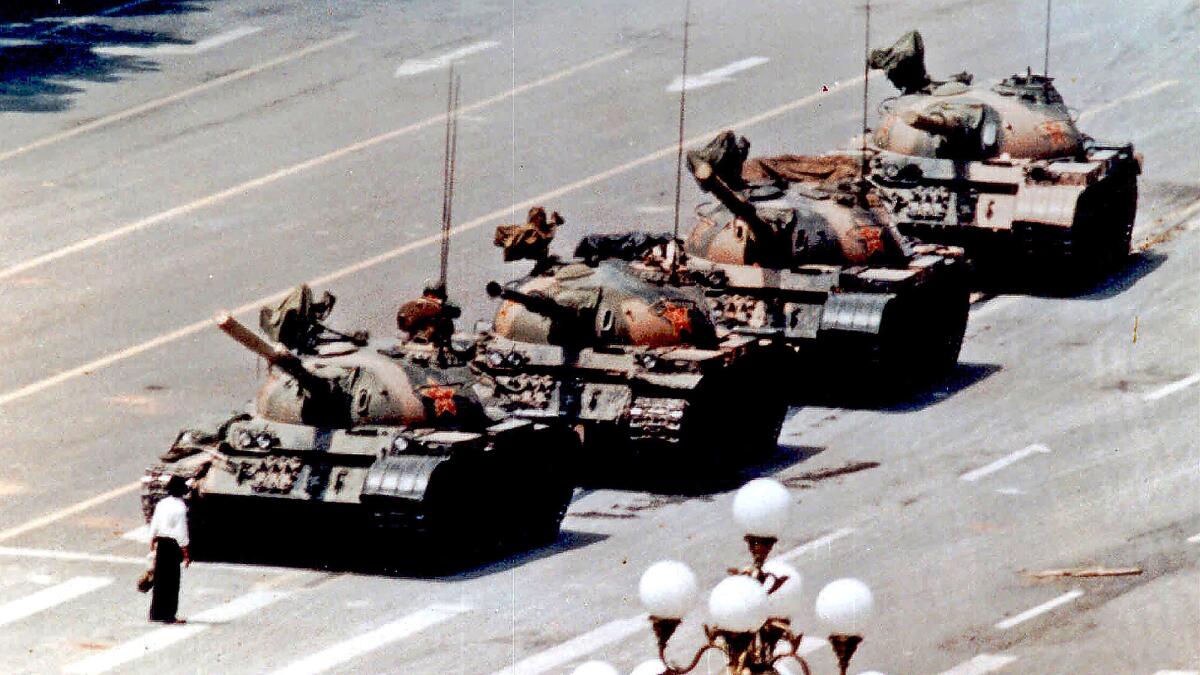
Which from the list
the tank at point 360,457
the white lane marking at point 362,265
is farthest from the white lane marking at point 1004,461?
the white lane marking at point 362,265

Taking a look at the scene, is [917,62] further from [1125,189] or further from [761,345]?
[761,345]

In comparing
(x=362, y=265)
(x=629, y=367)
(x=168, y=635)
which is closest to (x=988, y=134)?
(x=362, y=265)

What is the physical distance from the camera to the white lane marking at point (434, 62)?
55062 mm

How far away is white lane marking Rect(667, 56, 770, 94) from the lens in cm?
5418

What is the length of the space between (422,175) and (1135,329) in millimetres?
13758

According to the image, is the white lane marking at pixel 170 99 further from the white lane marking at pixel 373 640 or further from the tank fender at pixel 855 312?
the white lane marking at pixel 373 640

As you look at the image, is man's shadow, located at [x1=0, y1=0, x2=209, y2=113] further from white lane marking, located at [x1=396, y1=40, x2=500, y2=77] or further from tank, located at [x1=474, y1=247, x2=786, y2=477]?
tank, located at [x1=474, y1=247, x2=786, y2=477]

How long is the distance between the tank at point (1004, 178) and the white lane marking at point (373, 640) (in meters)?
16.4

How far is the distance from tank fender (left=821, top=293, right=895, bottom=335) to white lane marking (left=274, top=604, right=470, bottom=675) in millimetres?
10205

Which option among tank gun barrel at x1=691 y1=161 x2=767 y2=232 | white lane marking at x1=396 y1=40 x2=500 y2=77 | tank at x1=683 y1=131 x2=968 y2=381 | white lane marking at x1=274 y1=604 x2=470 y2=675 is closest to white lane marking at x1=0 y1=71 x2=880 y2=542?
white lane marking at x1=274 y1=604 x2=470 y2=675

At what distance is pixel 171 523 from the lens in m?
28.8

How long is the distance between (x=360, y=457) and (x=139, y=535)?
11.4ft

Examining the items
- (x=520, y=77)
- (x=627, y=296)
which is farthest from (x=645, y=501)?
(x=520, y=77)

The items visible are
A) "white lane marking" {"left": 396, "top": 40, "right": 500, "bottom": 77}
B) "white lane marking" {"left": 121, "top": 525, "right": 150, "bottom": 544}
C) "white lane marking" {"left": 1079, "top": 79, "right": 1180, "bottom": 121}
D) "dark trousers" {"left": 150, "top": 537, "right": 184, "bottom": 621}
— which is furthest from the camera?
"white lane marking" {"left": 396, "top": 40, "right": 500, "bottom": 77}
